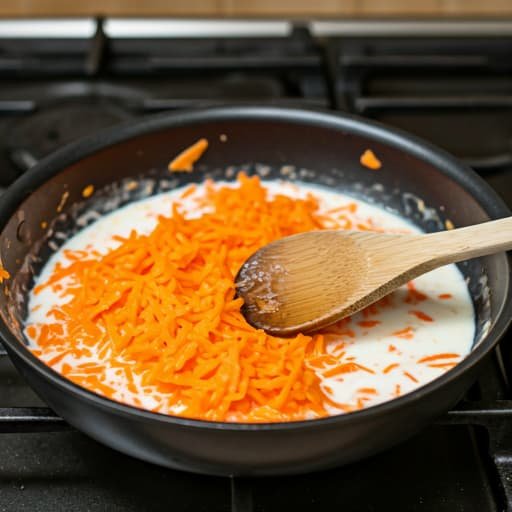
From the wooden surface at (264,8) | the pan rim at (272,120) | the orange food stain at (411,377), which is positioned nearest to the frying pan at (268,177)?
the pan rim at (272,120)

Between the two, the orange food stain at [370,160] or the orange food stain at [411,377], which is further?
the orange food stain at [370,160]

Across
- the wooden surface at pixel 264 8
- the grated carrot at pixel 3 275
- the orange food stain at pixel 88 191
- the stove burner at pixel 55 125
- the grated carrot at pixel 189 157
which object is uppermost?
the wooden surface at pixel 264 8

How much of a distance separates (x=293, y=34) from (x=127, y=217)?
66 centimetres

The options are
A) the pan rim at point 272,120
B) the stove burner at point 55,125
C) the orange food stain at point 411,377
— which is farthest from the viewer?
the stove burner at point 55,125

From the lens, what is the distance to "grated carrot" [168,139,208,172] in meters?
1.46

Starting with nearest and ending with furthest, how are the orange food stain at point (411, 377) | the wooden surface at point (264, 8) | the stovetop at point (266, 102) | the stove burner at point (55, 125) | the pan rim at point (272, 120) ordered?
the pan rim at point (272, 120) → the stovetop at point (266, 102) → the orange food stain at point (411, 377) → the stove burner at point (55, 125) → the wooden surface at point (264, 8)

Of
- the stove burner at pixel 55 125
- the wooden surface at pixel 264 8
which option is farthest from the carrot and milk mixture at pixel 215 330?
the wooden surface at pixel 264 8

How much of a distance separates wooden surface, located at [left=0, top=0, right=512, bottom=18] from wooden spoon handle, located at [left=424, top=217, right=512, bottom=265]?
1.15m

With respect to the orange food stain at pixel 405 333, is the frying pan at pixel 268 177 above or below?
above

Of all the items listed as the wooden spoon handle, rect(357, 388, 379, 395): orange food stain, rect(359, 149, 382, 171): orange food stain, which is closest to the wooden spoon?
the wooden spoon handle

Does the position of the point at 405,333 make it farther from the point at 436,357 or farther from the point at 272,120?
the point at 272,120

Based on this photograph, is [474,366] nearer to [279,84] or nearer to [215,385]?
[215,385]

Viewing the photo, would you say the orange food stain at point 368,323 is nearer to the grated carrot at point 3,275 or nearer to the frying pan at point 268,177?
the frying pan at point 268,177

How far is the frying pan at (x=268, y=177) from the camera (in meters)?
0.86
